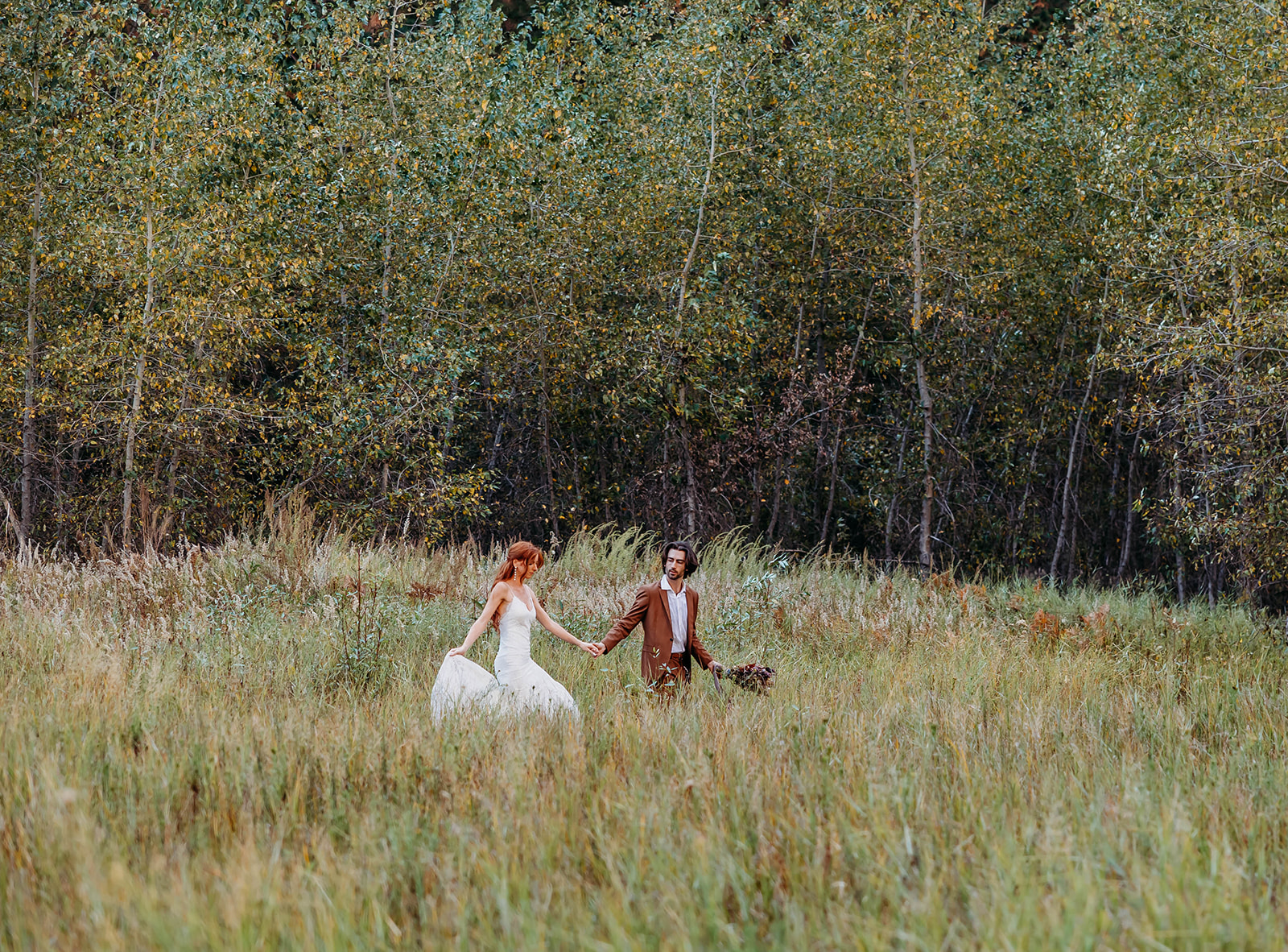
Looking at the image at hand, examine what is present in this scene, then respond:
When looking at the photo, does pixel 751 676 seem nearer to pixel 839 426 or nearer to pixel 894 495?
pixel 894 495

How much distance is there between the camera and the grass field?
10.9ft

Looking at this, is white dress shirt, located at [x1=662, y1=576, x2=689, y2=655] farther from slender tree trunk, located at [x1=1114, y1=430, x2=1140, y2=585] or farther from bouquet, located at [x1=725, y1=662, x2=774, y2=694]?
slender tree trunk, located at [x1=1114, y1=430, x2=1140, y2=585]

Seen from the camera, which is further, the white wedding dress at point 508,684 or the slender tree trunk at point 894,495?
the slender tree trunk at point 894,495

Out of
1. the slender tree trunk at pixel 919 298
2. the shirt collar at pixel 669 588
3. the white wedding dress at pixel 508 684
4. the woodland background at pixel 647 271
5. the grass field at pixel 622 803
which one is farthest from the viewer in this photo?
the slender tree trunk at pixel 919 298

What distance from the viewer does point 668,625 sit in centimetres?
716

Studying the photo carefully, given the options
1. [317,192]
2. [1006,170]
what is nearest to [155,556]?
[317,192]

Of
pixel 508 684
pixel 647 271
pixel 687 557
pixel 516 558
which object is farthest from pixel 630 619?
pixel 647 271

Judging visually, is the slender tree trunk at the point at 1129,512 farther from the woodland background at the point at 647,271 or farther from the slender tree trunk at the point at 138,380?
the slender tree trunk at the point at 138,380

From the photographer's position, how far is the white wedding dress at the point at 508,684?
6.22 meters

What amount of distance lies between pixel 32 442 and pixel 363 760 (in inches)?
436

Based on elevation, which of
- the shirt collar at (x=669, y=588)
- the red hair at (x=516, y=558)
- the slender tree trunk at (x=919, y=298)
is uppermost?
the slender tree trunk at (x=919, y=298)

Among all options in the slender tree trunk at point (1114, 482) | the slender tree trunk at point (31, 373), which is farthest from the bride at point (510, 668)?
the slender tree trunk at point (1114, 482)

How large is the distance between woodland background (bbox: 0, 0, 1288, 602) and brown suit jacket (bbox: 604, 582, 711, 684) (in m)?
6.41

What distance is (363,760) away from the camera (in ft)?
16.3
